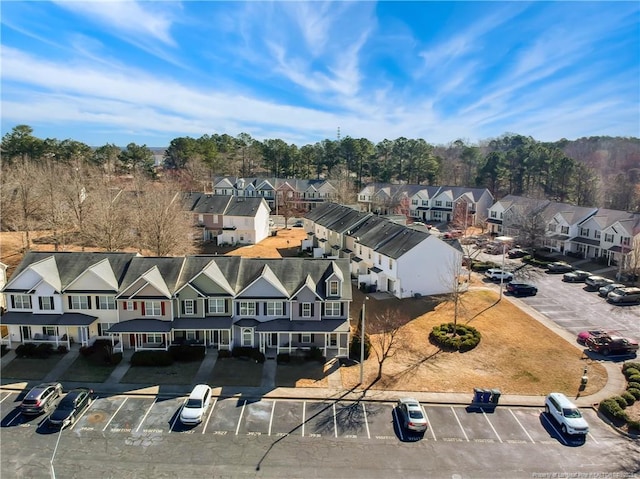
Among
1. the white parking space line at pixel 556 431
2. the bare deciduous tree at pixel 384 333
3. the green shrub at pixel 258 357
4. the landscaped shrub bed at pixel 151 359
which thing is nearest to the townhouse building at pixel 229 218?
the bare deciduous tree at pixel 384 333

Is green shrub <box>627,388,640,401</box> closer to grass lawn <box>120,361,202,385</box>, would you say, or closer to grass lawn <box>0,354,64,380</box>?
grass lawn <box>120,361,202,385</box>

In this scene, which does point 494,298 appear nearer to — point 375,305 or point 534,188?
point 375,305

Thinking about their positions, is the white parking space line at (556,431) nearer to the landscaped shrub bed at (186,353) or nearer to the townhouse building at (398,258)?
the townhouse building at (398,258)

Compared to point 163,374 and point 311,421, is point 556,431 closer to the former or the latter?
point 311,421

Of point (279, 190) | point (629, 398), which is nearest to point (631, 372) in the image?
point (629, 398)

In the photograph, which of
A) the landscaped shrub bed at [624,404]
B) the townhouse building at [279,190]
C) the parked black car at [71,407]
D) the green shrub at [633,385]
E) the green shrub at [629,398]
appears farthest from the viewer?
the townhouse building at [279,190]

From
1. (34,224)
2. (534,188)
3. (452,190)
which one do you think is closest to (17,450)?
(34,224)
